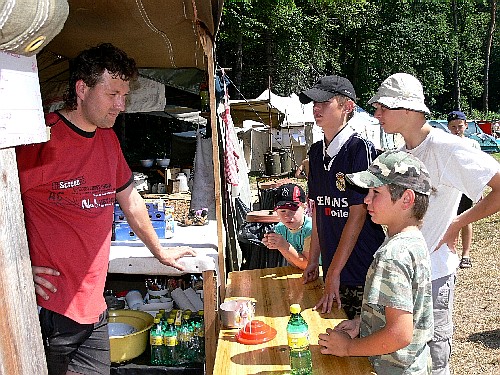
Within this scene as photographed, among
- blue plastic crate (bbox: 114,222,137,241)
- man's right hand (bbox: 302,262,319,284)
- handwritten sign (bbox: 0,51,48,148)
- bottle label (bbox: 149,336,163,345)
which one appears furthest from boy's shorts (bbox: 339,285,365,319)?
handwritten sign (bbox: 0,51,48,148)

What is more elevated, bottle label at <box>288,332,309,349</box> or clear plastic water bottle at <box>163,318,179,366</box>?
bottle label at <box>288,332,309,349</box>

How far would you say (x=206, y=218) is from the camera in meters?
4.49

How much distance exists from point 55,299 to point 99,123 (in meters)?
0.77

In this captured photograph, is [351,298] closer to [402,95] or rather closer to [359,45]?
[402,95]

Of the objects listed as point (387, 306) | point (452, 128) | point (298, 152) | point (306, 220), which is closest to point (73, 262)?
point (387, 306)

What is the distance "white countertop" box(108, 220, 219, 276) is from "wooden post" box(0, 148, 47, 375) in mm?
1778

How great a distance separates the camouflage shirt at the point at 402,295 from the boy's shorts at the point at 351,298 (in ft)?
2.41

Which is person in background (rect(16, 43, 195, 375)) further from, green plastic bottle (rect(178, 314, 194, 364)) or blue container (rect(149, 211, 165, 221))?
blue container (rect(149, 211, 165, 221))

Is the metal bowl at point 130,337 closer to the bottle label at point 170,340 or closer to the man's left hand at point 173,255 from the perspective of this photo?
the bottle label at point 170,340

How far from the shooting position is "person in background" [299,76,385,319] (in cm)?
263

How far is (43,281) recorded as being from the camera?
2184mm

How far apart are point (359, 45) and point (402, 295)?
126 feet

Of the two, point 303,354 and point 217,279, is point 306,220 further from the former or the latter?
point 303,354

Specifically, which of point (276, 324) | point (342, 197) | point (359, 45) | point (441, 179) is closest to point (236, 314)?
point (276, 324)
